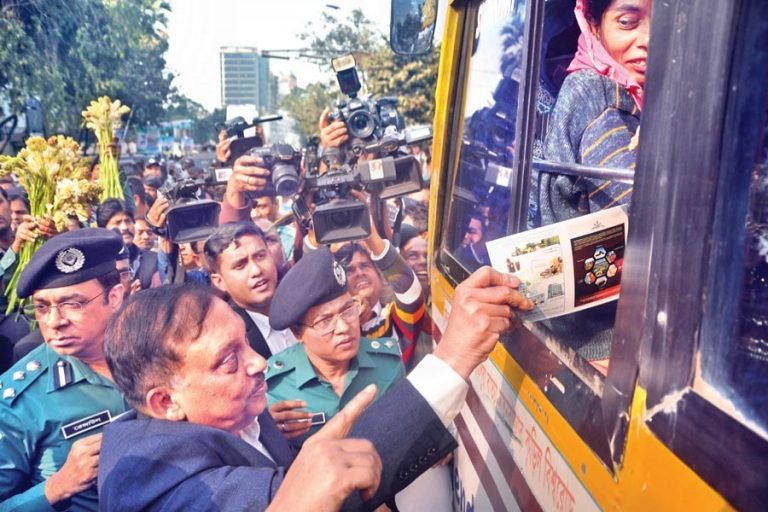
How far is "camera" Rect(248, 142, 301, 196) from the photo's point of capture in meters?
3.24

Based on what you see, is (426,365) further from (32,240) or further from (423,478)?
(32,240)

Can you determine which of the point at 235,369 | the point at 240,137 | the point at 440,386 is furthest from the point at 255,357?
the point at 240,137

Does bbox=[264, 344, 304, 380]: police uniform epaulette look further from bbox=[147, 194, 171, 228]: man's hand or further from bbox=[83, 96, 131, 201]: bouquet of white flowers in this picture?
bbox=[83, 96, 131, 201]: bouquet of white flowers

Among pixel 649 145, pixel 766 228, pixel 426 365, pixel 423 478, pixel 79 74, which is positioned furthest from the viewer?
pixel 79 74

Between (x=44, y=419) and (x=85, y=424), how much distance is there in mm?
133

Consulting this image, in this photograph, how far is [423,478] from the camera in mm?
2512

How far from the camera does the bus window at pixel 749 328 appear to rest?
82cm

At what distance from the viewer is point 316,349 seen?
8.73 feet

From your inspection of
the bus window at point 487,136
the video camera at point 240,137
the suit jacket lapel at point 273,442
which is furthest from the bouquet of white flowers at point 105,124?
the suit jacket lapel at point 273,442

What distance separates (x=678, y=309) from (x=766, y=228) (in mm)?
144

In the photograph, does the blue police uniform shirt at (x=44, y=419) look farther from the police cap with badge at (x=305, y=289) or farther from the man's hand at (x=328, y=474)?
the man's hand at (x=328, y=474)

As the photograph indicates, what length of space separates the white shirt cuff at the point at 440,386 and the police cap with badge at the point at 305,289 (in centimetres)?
113

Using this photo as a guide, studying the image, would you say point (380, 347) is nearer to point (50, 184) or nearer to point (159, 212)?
point (159, 212)

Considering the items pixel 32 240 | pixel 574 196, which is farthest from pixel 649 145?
pixel 32 240
